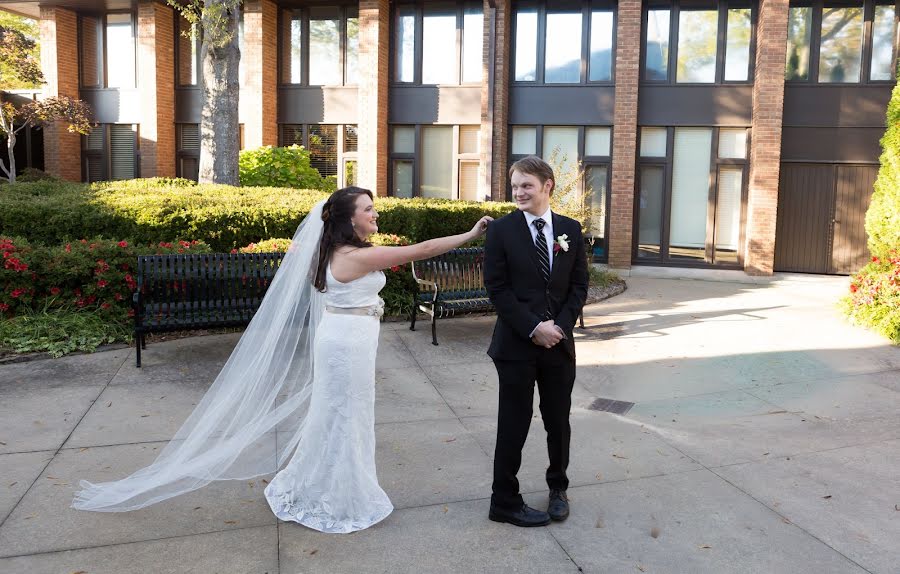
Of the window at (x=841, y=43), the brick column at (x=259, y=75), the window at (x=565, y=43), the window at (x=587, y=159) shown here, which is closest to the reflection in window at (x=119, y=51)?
the brick column at (x=259, y=75)

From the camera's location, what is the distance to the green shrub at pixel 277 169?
52.5 feet

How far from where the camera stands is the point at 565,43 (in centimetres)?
1762

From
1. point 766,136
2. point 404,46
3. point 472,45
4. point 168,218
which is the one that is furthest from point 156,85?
point 766,136

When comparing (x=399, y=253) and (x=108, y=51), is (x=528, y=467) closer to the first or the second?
(x=399, y=253)

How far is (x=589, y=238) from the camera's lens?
54.5ft

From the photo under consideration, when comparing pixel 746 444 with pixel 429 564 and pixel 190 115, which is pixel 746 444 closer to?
pixel 429 564

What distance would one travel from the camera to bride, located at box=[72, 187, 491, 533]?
4281 mm

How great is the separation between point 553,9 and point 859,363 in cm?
1188

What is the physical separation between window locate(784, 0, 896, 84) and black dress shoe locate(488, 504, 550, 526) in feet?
49.3

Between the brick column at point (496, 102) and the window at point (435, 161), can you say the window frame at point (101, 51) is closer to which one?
the window at point (435, 161)

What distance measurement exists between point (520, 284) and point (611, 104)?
14.0 meters

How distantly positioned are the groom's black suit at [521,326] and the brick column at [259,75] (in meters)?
16.0

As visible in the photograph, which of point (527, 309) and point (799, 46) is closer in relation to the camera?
point (527, 309)

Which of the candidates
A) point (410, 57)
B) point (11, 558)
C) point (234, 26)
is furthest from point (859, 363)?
point (410, 57)
